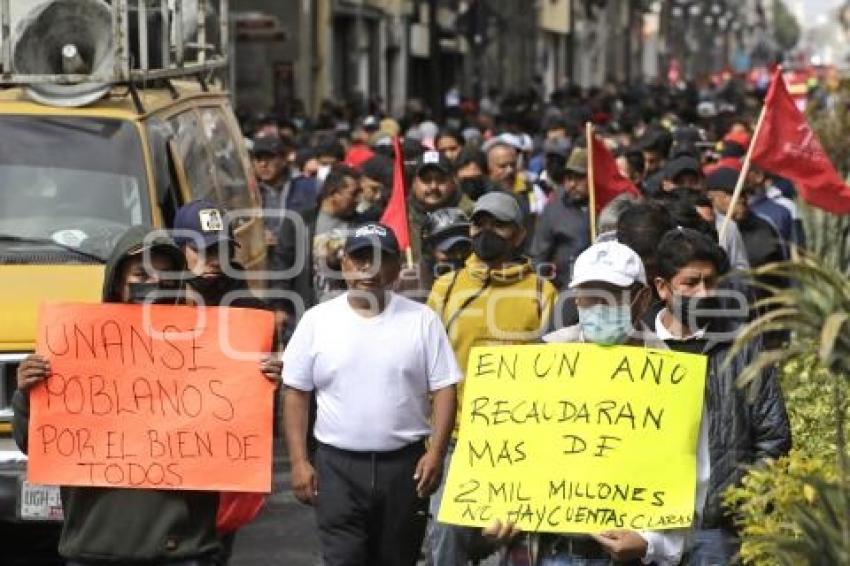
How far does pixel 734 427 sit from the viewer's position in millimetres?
6090

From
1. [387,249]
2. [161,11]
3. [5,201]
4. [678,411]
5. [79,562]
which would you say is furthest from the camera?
[161,11]

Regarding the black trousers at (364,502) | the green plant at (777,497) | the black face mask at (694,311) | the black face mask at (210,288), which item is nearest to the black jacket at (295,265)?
the black face mask at (210,288)

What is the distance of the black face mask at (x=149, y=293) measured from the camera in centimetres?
678

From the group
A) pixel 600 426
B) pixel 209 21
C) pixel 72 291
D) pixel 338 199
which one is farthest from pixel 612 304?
pixel 209 21

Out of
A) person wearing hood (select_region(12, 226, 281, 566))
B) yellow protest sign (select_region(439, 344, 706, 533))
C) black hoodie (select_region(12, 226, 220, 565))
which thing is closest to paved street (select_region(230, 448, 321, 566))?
person wearing hood (select_region(12, 226, 281, 566))

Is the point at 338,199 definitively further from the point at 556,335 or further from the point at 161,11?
the point at 556,335

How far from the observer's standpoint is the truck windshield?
960cm

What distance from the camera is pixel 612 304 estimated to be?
6059mm

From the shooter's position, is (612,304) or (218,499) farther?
(218,499)

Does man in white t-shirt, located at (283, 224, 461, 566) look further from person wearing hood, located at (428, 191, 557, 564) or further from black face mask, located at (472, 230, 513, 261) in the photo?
black face mask, located at (472, 230, 513, 261)

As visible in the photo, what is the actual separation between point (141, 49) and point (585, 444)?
493 centimetres

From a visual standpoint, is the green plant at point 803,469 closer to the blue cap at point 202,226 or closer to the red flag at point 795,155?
the blue cap at point 202,226

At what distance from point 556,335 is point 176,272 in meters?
1.23

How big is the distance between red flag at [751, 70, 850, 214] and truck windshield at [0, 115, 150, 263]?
294 centimetres
